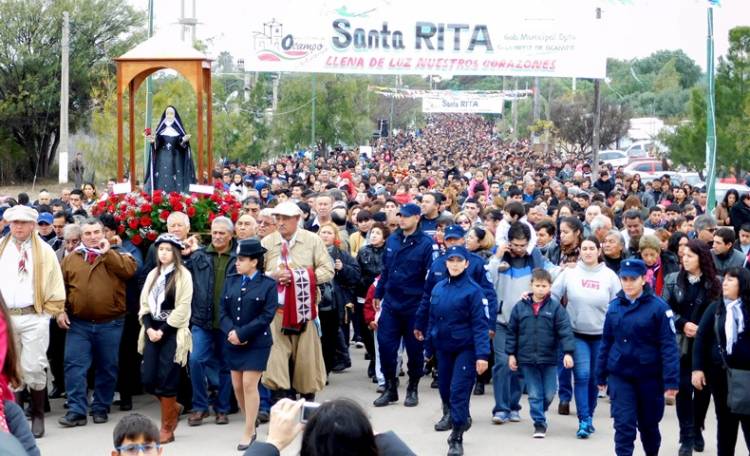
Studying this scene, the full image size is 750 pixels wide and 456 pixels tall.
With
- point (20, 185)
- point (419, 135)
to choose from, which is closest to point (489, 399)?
point (20, 185)

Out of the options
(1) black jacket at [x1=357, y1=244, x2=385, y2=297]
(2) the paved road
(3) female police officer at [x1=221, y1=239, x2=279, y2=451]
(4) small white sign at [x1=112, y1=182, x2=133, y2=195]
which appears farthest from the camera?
(1) black jacket at [x1=357, y1=244, x2=385, y2=297]

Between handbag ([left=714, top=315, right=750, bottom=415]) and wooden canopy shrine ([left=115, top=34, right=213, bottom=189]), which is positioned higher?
wooden canopy shrine ([left=115, top=34, right=213, bottom=189])

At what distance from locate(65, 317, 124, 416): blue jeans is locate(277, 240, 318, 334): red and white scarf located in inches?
61.4

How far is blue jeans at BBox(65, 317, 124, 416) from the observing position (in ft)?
35.6

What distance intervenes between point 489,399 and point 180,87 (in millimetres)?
23037

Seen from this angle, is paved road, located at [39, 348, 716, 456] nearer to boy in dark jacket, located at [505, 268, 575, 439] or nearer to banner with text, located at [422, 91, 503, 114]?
boy in dark jacket, located at [505, 268, 575, 439]

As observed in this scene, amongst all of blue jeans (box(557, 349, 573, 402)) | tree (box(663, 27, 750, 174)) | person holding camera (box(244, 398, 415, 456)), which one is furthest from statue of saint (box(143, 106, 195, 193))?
tree (box(663, 27, 750, 174))

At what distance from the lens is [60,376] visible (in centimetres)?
1198

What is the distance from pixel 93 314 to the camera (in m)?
10.8

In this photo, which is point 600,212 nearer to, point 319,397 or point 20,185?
point 319,397

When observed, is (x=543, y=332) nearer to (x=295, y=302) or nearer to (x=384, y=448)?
(x=295, y=302)

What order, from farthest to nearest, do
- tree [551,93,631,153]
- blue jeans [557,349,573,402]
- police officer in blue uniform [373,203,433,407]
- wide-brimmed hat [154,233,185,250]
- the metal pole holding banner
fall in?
tree [551,93,631,153]
the metal pole holding banner
police officer in blue uniform [373,203,433,407]
blue jeans [557,349,573,402]
wide-brimmed hat [154,233,185,250]

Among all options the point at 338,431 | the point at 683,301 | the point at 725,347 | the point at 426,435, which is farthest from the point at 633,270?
the point at 338,431

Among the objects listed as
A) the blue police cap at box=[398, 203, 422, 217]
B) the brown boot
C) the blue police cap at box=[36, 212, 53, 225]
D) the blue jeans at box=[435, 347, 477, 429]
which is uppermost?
the blue police cap at box=[398, 203, 422, 217]
